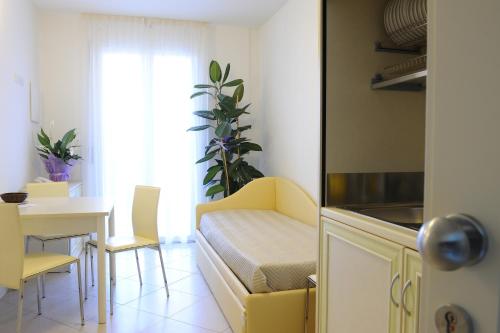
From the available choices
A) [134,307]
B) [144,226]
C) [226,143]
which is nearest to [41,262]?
[134,307]

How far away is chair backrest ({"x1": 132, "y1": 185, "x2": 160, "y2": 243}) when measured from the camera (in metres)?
2.98

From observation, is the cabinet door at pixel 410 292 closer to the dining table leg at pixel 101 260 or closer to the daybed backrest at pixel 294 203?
the dining table leg at pixel 101 260

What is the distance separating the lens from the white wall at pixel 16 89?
3123 mm

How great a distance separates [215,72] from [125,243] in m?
2.26

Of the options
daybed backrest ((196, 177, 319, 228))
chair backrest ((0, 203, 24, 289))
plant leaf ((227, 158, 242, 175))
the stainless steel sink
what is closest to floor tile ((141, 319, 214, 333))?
chair backrest ((0, 203, 24, 289))

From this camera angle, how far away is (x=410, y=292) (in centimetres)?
103

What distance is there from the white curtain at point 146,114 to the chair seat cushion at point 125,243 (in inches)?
64.1

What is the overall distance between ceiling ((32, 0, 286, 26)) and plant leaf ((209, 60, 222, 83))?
58cm

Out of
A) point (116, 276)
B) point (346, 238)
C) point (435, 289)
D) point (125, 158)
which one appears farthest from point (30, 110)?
point (435, 289)

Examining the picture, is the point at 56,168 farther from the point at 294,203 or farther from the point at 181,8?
the point at 294,203

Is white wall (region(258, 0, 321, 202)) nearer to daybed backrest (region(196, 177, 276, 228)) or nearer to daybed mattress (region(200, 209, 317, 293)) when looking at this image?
daybed backrest (region(196, 177, 276, 228))

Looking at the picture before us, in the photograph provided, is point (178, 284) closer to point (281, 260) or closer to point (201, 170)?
point (281, 260)

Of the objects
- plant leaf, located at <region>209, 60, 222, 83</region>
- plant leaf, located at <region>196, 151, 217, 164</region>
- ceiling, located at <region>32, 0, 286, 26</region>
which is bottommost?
plant leaf, located at <region>196, 151, 217, 164</region>

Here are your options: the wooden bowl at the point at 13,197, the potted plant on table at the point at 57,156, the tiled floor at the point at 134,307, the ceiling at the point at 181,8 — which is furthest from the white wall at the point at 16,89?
the tiled floor at the point at 134,307
